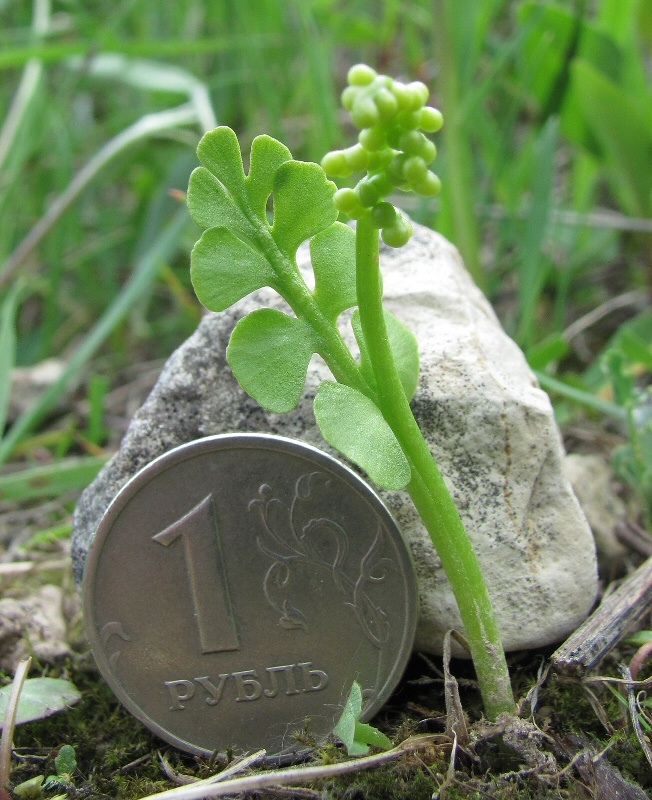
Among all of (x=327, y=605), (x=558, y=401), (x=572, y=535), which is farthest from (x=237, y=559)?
(x=558, y=401)

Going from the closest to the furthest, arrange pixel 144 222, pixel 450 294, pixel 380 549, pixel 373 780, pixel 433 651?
1. pixel 373 780
2. pixel 380 549
3. pixel 433 651
4. pixel 450 294
5. pixel 144 222

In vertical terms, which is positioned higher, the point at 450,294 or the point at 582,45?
the point at 582,45

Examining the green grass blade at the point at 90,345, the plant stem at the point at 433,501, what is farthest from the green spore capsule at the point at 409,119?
the green grass blade at the point at 90,345

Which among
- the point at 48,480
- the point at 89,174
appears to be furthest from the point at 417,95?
the point at 89,174

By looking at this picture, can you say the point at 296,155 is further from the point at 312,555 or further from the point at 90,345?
the point at 312,555

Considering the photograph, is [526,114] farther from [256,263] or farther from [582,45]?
[256,263]

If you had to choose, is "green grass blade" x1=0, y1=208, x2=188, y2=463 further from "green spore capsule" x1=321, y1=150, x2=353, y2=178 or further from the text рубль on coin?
"green spore capsule" x1=321, y1=150, x2=353, y2=178

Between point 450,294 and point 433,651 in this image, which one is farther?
point 450,294
